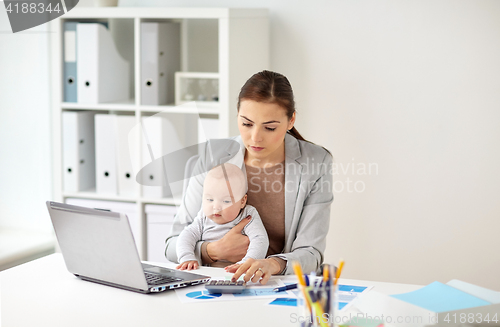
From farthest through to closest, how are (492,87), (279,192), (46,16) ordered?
(46,16) < (492,87) < (279,192)

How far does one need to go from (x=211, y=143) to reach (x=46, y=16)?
1413mm

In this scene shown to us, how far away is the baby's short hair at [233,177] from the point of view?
1.70m

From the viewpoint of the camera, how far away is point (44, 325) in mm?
1104

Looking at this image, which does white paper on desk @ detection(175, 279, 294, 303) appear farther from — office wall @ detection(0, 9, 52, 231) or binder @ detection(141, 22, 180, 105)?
office wall @ detection(0, 9, 52, 231)

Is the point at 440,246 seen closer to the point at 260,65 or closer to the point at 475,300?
the point at 260,65

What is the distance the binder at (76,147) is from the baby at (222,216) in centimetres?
117

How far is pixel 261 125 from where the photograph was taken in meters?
1.71

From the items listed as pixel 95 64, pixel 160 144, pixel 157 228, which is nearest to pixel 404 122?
pixel 160 144

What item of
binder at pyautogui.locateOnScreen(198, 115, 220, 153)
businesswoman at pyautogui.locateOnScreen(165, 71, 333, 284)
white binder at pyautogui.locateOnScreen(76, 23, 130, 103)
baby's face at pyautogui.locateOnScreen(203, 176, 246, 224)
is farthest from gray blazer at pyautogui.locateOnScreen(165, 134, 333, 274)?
white binder at pyautogui.locateOnScreen(76, 23, 130, 103)

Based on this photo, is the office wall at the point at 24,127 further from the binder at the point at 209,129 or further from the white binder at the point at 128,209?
the binder at the point at 209,129

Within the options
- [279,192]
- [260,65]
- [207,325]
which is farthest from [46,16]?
[207,325]

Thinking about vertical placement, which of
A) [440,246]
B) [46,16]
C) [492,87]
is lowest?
[440,246]

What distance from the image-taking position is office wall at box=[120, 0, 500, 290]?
2.42 m

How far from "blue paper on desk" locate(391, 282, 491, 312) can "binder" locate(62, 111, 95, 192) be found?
77.3 inches
